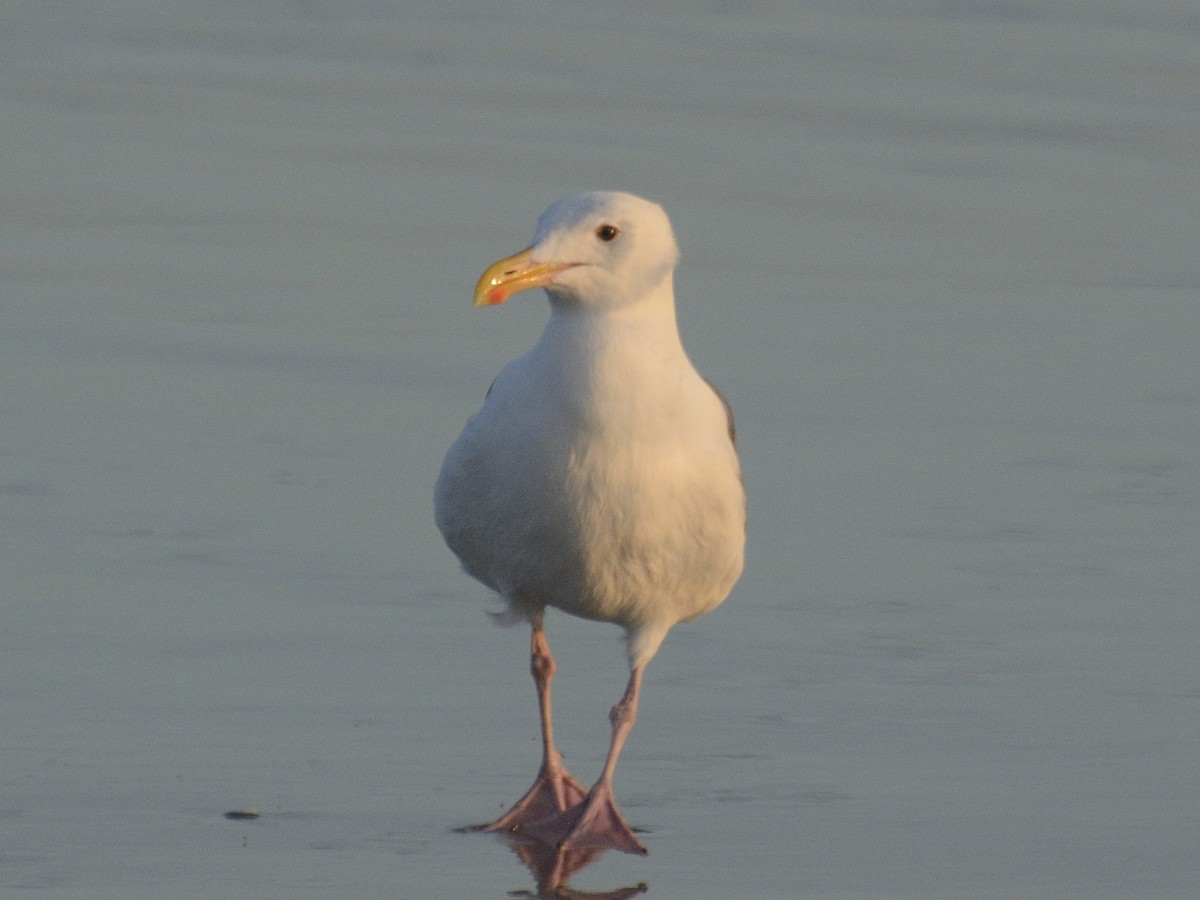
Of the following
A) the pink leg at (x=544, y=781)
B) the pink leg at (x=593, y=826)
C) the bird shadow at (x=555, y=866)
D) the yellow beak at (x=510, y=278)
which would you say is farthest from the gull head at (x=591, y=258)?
the bird shadow at (x=555, y=866)

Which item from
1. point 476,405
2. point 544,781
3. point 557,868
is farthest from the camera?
point 476,405

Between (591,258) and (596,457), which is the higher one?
(591,258)

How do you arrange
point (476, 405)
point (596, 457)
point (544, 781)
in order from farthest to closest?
point (476, 405) < point (544, 781) < point (596, 457)

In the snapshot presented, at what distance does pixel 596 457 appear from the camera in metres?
6.96

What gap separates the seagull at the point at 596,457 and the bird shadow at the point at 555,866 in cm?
3

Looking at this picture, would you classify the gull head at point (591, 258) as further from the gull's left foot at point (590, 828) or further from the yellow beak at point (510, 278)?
the gull's left foot at point (590, 828)

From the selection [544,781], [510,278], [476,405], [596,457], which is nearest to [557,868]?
[544,781]

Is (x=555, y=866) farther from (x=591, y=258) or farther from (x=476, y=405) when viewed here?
(x=476, y=405)

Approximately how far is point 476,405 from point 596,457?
324cm

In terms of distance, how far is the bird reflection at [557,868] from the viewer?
6504mm

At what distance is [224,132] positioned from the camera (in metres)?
14.6

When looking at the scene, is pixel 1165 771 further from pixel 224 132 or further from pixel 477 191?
pixel 224 132

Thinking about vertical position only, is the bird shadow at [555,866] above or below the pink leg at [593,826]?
below

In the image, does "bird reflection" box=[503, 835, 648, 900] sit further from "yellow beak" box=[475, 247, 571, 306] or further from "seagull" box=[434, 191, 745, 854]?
"yellow beak" box=[475, 247, 571, 306]
